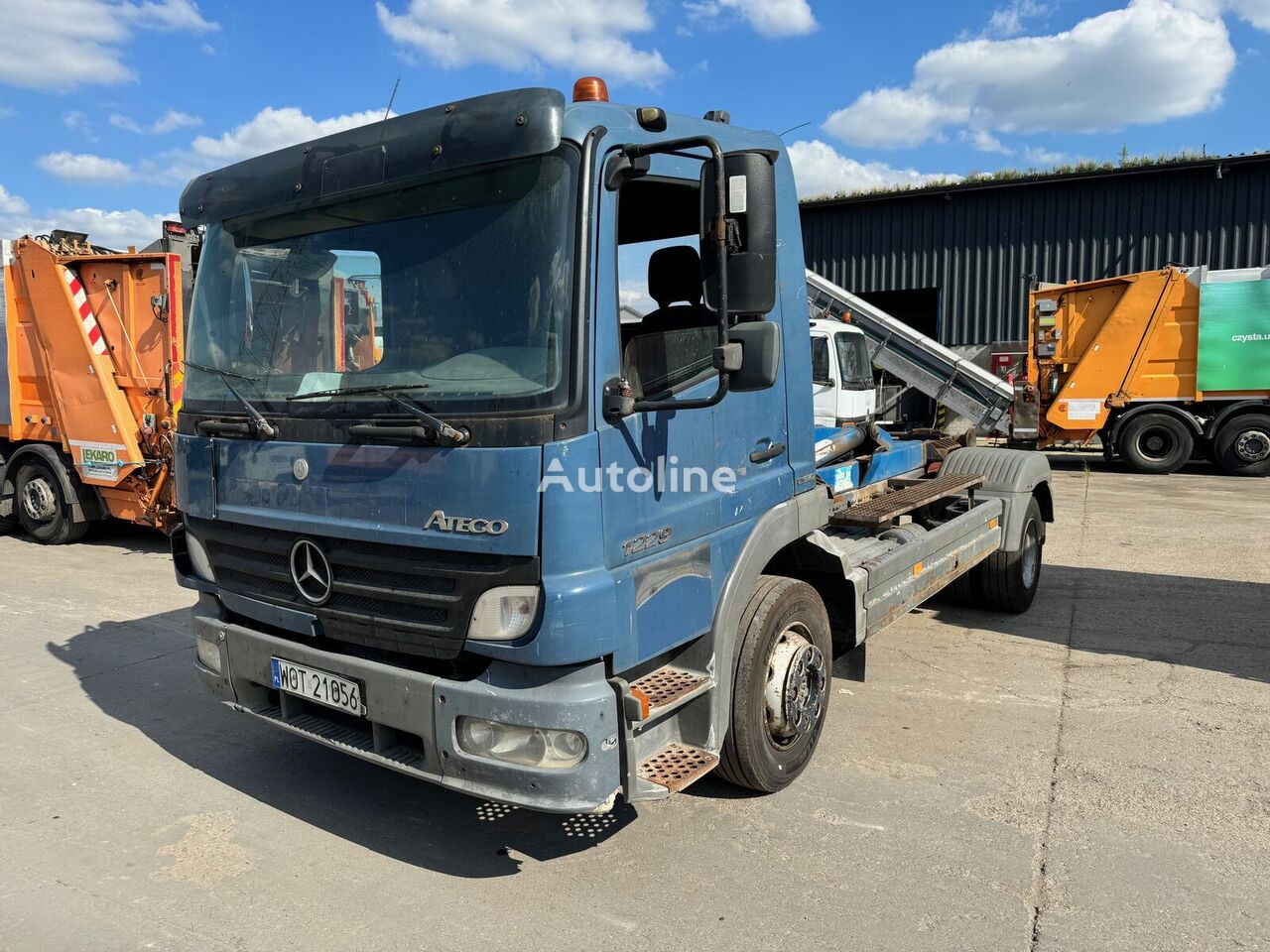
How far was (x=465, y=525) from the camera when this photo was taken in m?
2.71

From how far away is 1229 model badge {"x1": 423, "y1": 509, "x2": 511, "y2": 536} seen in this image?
8.70 feet

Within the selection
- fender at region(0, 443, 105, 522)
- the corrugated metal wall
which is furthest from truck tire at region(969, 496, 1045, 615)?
the corrugated metal wall

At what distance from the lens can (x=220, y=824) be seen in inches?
138

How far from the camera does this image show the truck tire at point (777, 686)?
3361mm

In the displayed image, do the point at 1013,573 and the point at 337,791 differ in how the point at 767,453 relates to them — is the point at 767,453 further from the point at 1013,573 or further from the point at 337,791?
the point at 1013,573

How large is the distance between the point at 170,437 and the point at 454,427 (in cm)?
632

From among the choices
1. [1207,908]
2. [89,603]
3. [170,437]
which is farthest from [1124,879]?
[170,437]

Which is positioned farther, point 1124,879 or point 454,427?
point 1124,879

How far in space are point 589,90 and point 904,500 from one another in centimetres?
299

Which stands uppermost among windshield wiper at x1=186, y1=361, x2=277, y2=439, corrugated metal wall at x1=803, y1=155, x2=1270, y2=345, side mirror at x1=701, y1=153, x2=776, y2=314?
corrugated metal wall at x1=803, y1=155, x2=1270, y2=345

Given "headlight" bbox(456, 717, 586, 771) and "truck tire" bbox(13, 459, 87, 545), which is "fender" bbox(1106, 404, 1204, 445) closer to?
"headlight" bbox(456, 717, 586, 771)

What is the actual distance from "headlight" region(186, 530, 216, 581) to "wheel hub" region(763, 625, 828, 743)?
7.41ft

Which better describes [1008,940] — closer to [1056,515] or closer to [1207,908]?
[1207,908]

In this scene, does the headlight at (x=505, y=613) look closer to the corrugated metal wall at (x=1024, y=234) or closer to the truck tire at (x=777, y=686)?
the truck tire at (x=777, y=686)
